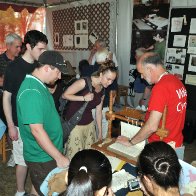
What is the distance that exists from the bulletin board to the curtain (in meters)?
3.61

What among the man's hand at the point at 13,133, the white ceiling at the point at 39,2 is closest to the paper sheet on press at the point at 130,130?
the man's hand at the point at 13,133

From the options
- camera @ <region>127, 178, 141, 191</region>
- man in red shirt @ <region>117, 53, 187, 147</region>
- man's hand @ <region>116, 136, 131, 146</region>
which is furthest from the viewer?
man's hand @ <region>116, 136, 131, 146</region>

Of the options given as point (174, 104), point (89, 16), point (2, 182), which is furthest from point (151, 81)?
point (89, 16)

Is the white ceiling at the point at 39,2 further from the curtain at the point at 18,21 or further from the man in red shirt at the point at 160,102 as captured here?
the man in red shirt at the point at 160,102

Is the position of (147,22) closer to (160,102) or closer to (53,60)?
(160,102)

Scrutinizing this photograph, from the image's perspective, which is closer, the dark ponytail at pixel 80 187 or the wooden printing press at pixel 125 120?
the dark ponytail at pixel 80 187

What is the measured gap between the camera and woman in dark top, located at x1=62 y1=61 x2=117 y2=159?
2.28m

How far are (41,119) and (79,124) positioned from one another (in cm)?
87

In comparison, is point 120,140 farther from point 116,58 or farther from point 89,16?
point 89,16

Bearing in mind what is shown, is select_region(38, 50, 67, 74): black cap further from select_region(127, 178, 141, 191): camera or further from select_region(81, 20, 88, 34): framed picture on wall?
select_region(81, 20, 88, 34): framed picture on wall

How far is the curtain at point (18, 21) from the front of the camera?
5.85 metres

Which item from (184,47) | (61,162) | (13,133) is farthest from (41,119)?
(184,47)

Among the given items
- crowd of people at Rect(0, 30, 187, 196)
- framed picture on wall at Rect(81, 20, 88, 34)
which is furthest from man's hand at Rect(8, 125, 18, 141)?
framed picture on wall at Rect(81, 20, 88, 34)

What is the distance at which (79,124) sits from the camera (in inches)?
95.2
